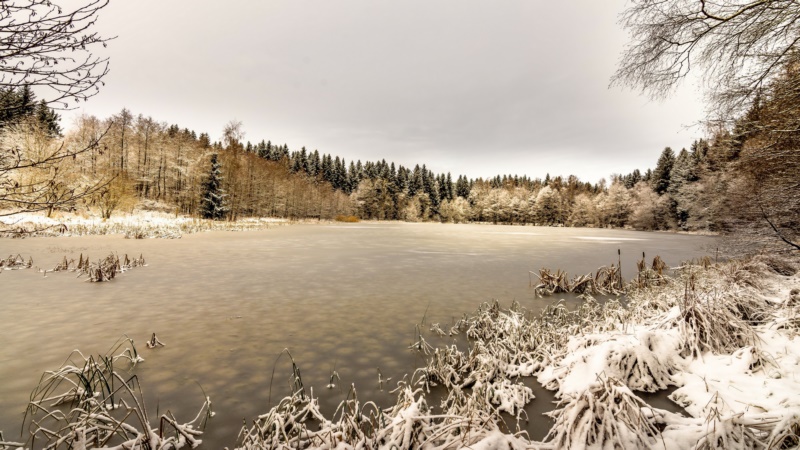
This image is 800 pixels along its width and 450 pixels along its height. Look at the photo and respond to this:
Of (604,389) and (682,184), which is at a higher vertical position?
(682,184)

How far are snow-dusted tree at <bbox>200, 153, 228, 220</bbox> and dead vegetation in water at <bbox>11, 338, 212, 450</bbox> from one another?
4233 cm

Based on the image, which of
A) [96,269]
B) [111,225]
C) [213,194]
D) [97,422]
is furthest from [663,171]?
[111,225]

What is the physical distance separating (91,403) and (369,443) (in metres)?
3.36

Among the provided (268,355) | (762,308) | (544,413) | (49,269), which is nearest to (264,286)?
(268,355)

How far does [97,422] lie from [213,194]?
4428 centimetres

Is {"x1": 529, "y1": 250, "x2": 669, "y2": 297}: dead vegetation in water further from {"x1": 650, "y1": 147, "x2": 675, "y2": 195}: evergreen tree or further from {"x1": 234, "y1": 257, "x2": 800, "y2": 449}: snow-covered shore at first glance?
{"x1": 650, "y1": 147, "x2": 675, "y2": 195}: evergreen tree

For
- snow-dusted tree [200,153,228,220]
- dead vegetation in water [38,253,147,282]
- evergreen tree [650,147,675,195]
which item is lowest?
dead vegetation in water [38,253,147,282]

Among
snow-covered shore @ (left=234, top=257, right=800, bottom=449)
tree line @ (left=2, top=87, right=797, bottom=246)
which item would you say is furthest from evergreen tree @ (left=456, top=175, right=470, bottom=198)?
snow-covered shore @ (left=234, top=257, right=800, bottom=449)

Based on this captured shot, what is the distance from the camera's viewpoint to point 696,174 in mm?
52438

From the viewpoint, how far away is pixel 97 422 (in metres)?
3.23

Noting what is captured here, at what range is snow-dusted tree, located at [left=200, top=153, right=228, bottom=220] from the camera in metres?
41.8

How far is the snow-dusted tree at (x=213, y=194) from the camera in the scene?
4178 cm

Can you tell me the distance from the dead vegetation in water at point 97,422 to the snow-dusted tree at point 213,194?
42329 millimetres

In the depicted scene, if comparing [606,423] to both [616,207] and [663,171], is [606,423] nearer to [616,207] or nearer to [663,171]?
[663,171]
